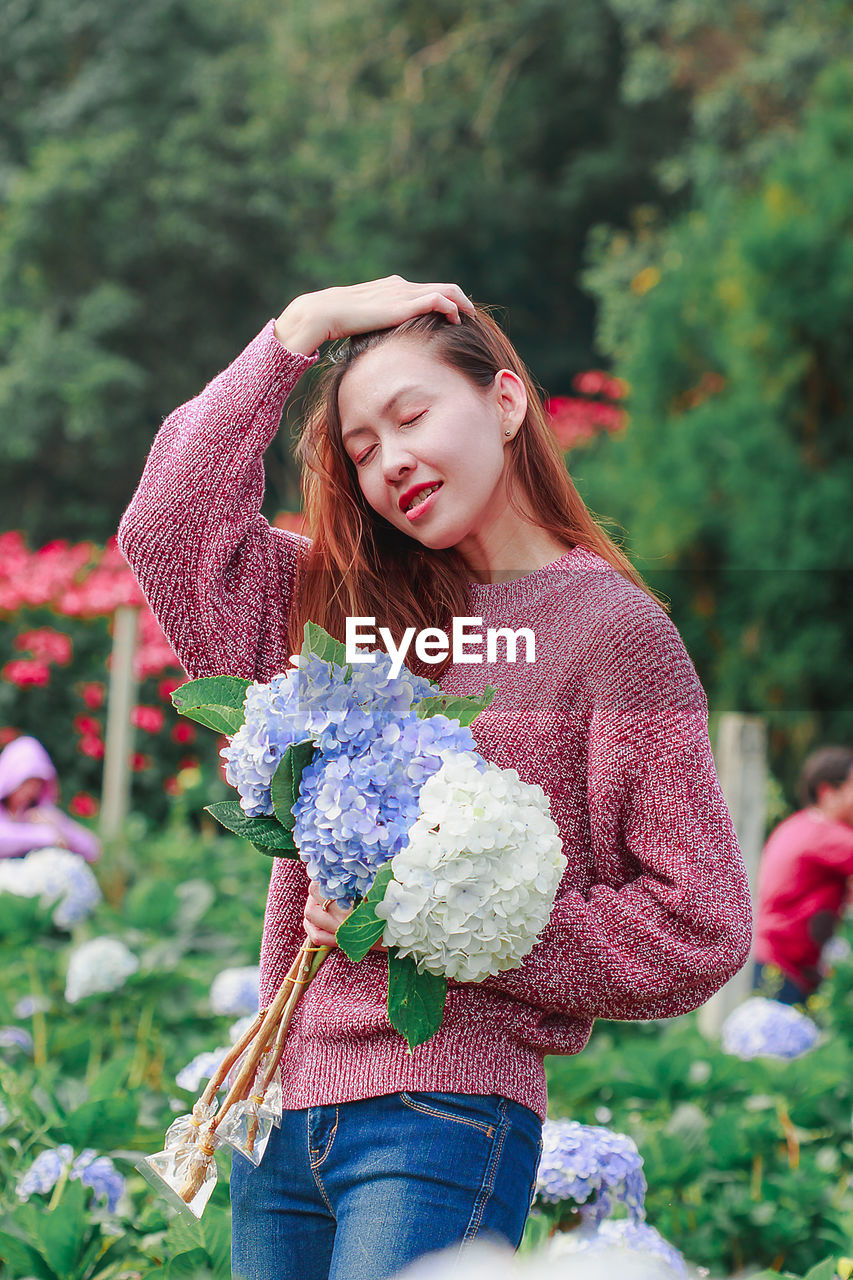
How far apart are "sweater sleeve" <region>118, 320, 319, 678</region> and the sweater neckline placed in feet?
0.77

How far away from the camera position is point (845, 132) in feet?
28.3

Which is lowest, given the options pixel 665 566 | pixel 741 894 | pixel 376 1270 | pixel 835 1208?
pixel 835 1208

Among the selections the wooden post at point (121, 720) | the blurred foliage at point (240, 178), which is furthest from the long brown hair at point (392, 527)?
the blurred foliage at point (240, 178)

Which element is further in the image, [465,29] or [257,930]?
[465,29]

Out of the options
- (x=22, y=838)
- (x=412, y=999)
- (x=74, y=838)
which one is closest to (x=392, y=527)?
(x=412, y=999)

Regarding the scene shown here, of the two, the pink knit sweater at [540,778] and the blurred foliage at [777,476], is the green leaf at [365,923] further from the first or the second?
the blurred foliage at [777,476]

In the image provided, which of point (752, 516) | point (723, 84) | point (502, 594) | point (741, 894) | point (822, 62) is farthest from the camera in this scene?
point (723, 84)

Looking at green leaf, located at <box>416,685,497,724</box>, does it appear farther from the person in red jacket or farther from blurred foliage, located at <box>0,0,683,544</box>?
blurred foliage, located at <box>0,0,683,544</box>

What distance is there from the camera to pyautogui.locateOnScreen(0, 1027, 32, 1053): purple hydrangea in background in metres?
2.88

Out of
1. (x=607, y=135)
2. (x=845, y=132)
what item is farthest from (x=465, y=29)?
(x=845, y=132)

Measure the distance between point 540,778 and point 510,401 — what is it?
1.42 feet

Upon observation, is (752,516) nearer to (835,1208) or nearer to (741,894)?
(835,1208)

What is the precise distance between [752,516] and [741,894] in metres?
7.22

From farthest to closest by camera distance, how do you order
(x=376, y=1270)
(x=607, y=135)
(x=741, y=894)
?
(x=607, y=135) → (x=741, y=894) → (x=376, y=1270)
